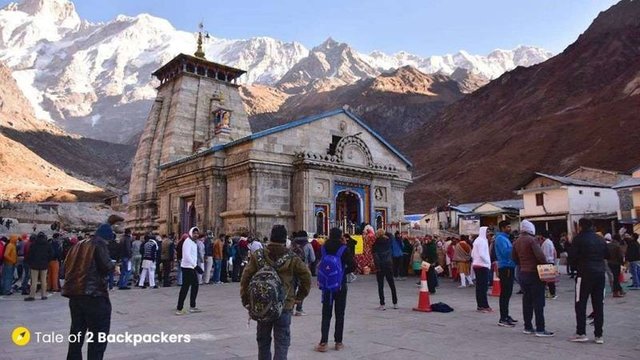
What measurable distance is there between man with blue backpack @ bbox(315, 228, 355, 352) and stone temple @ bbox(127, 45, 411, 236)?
518 inches

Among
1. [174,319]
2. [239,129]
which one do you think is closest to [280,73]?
[239,129]

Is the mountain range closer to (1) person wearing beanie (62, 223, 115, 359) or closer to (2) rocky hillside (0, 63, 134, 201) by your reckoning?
(2) rocky hillside (0, 63, 134, 201)

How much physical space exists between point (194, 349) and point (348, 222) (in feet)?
57.1

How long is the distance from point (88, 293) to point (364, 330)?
182 inches

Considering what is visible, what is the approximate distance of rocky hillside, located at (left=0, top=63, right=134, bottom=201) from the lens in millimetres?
61656

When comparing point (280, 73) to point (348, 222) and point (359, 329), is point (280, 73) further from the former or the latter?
point (359, 329)

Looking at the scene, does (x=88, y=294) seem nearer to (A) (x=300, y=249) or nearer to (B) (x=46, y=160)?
(A) (x=300, y=249)

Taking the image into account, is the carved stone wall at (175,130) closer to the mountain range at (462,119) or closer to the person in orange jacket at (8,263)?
the person in orange jacket at (8,263)

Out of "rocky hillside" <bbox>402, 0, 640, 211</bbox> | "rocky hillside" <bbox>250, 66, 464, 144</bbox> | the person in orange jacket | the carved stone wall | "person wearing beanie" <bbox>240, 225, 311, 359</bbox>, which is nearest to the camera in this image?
"person wearing beanie" <bbox>240, 225, 311, 359</bbox>

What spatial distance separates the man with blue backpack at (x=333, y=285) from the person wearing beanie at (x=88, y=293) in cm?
295

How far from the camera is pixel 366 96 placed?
11612 centimetres

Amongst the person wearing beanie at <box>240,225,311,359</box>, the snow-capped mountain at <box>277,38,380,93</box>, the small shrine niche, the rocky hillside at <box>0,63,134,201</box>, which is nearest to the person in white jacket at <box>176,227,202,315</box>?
the person wearing beanie at <box>240,225,311,359</box>

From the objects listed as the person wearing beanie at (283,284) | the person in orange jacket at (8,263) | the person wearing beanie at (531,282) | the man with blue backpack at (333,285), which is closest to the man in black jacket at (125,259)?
the person in orange jacket at (8,263)

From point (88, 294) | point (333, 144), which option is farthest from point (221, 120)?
point (88, 294)
